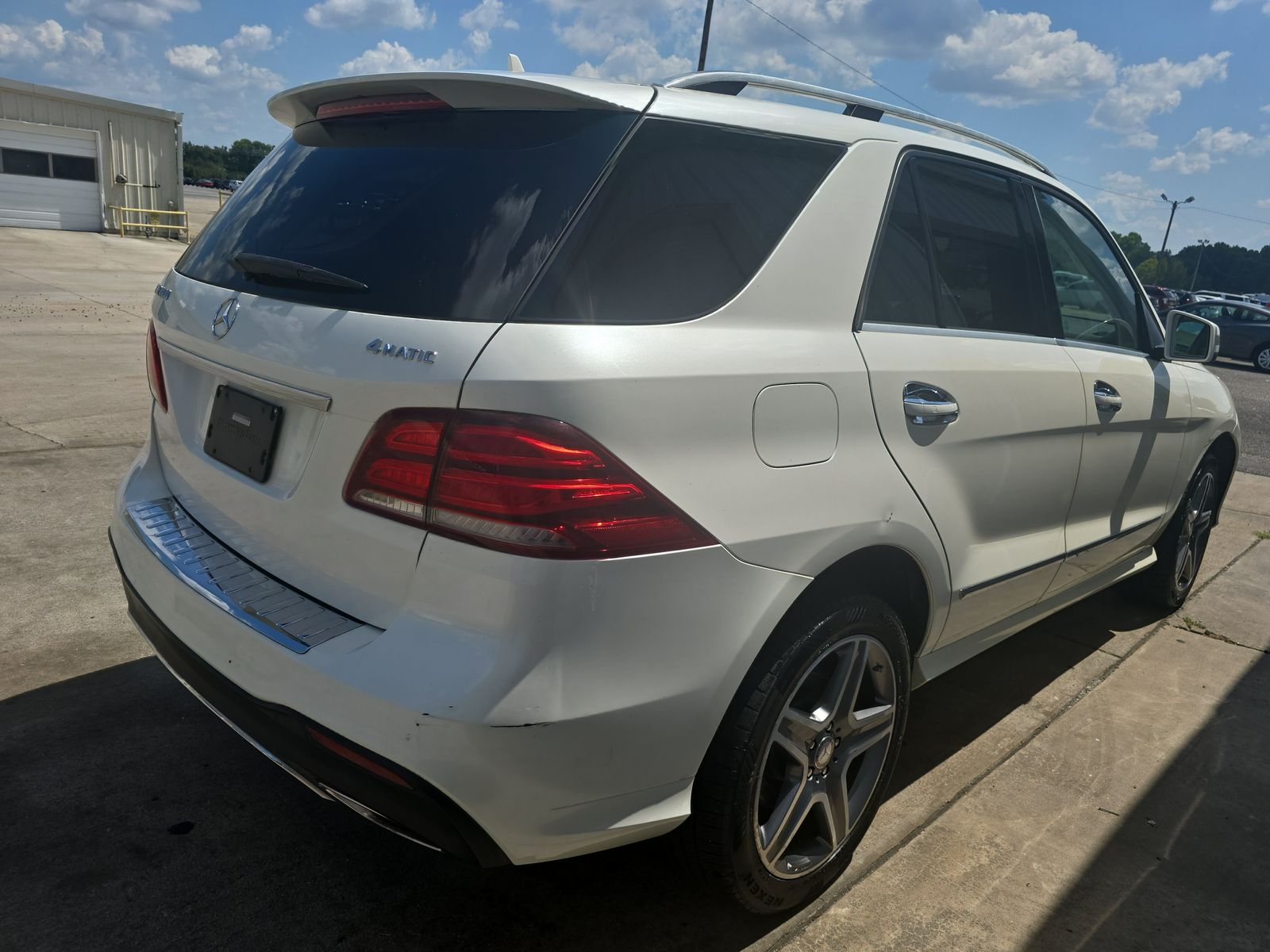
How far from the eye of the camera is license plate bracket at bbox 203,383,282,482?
6.50 feet

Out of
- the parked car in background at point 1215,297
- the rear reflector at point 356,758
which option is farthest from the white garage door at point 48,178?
the parked car in background at point 1215,297

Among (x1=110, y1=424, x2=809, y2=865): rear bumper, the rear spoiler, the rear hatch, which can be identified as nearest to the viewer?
(x1=110, y1=424, x2=809, y2=865): rear bumper

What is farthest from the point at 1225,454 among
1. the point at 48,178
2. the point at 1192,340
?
the point at 48,178

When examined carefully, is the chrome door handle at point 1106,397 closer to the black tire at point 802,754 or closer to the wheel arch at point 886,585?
the wheel arch at point 886,585

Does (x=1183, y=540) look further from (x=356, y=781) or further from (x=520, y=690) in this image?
(x=356, y=781)

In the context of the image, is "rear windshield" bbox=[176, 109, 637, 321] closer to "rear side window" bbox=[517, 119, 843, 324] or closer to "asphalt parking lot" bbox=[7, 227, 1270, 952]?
"rear side window" bbox=[517, 119, 843, 324]

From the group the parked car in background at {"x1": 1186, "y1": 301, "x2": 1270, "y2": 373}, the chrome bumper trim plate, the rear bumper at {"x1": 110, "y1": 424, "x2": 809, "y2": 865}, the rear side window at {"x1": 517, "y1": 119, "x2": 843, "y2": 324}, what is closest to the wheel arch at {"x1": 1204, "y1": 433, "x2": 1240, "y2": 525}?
the rear side window at {"x1": 517, "y1": 119, "x2": 843, "y2": 324}

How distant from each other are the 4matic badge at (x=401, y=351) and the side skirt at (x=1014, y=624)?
5.27 ft

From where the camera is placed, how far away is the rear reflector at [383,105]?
207 cm

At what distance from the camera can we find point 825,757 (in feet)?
7.46

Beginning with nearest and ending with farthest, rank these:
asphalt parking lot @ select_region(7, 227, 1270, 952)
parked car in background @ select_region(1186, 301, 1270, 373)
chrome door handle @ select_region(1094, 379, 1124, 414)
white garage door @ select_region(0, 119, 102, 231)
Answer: asphalt parking lot @ select_region(7, 227, 1270, 952) < chrome door handle @ select_region(1094, 379, 1124, 414) < parked car in background @ select_region(1186, 301, 1270, 373) < white garage door @ select_region(0, 119, 102, 231)

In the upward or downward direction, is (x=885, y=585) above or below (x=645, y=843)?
above

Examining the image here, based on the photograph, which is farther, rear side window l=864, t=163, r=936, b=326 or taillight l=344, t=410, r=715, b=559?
rear side window l=864, t=163, r=936, b=326

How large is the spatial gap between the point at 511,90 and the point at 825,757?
1628 mm
